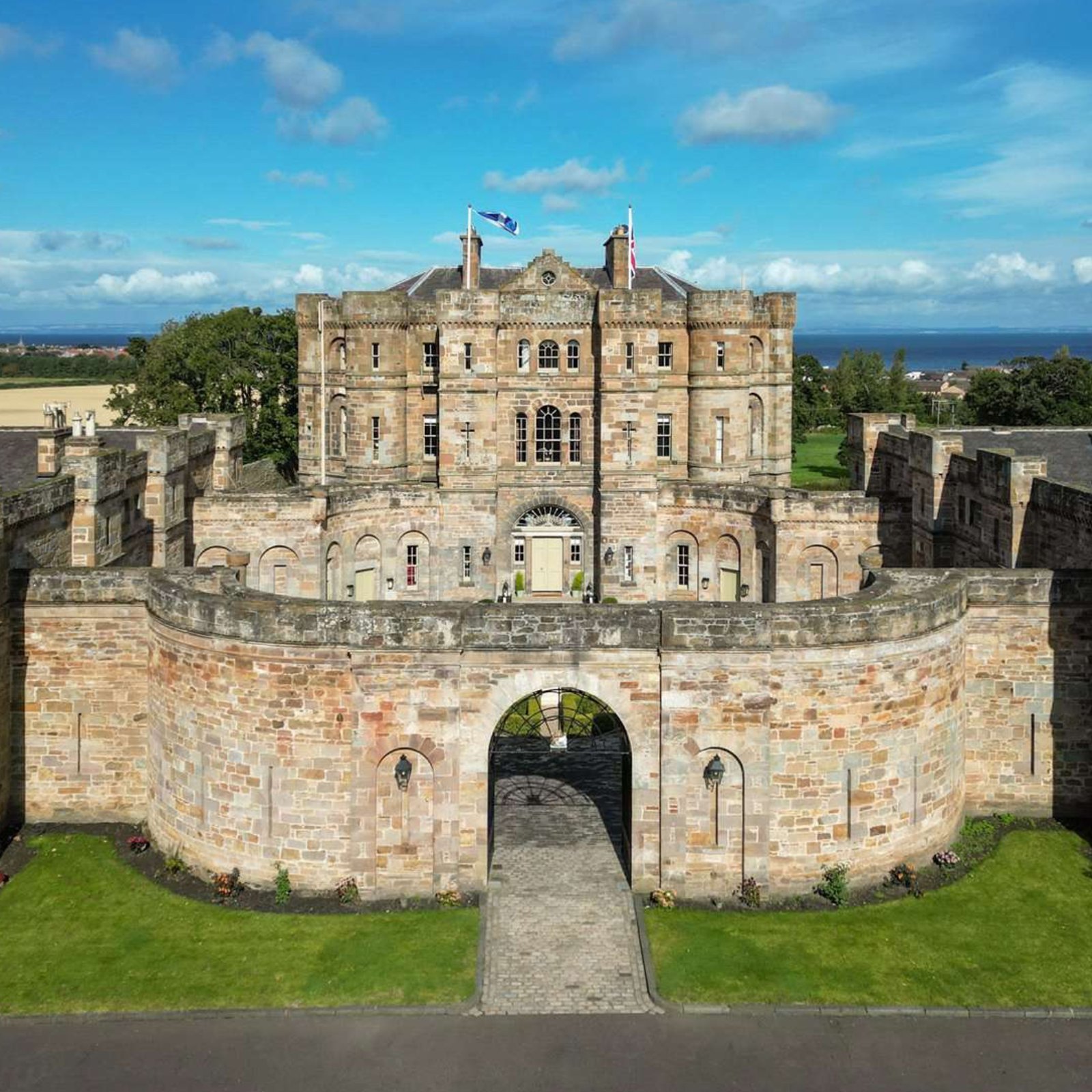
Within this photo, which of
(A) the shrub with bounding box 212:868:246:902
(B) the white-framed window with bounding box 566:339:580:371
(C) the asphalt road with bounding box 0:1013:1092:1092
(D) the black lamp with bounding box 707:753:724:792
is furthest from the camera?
(B) the white-framed window with bounding box 566:339:580:371

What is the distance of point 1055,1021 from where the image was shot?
58.0 ft

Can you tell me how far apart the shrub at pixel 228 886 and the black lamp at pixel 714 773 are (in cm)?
911

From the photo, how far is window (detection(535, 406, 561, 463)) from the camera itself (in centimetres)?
4962

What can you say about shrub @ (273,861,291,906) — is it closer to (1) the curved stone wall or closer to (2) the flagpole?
(1) the curved stone wall

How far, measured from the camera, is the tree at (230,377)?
67250mm

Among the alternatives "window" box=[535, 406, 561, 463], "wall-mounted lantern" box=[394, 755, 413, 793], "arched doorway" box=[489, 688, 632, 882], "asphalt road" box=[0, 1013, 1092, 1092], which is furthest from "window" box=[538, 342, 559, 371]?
"asphalt road" box=[0, 1013, 1092, 1092]

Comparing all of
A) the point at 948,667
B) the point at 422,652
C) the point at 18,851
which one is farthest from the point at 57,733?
the point at 948,667

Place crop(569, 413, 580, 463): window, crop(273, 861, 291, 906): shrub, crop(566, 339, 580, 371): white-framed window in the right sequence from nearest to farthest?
crop(273, 861, 291, 906): shrub, crop(566, 339, 580, 371): white-framed window, crop(569, 413, 580, 463): window

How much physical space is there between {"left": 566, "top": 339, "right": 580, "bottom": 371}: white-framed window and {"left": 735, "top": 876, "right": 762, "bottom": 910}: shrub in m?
31.3

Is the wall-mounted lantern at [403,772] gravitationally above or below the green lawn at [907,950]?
above

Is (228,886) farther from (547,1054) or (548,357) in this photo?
(548,357)

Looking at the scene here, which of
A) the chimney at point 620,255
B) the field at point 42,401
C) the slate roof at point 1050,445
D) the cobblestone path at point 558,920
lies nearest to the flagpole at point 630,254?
the chimney at point 620,255

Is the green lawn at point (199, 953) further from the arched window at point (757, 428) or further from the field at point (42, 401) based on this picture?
the field at point (42, 401)

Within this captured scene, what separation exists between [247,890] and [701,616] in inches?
399
